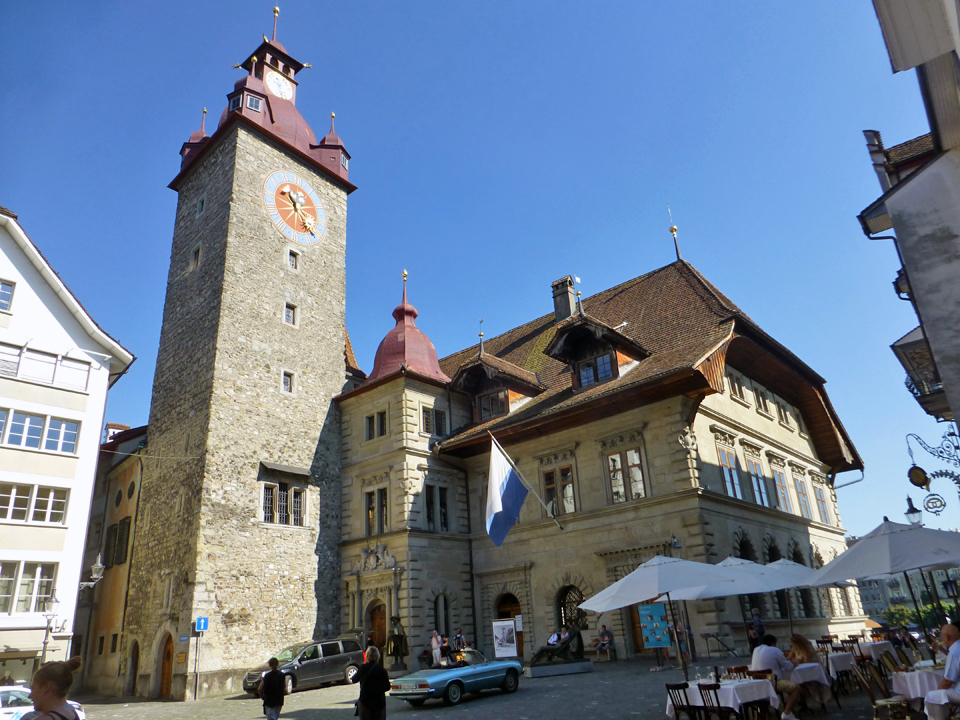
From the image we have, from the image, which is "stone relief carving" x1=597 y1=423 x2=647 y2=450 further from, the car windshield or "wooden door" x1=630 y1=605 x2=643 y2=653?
the car windshield

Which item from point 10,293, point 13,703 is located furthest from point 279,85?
point 13,703

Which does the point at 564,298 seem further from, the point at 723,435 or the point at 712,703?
the point at 712,703

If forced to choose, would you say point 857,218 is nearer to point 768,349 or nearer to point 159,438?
point 768,349

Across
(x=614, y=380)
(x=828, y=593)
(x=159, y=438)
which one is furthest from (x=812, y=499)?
(x=159, y=438)

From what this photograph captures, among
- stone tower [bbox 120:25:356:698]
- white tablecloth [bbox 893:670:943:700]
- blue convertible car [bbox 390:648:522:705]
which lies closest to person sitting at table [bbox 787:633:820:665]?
white tablecloth [bbox 893:670:943:700]

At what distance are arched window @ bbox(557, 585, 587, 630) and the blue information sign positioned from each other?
9.31 ft

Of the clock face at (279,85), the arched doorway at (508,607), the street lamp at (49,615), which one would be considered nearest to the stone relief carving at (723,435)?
the arched doorway at (508,607)

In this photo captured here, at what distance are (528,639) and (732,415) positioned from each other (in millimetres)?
10759

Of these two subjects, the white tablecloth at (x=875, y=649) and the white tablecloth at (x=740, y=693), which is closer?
the white tablecloth at (x=740, y=693)

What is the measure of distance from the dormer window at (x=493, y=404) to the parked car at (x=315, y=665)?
10.1 m

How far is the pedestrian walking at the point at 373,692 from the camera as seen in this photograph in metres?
9.84

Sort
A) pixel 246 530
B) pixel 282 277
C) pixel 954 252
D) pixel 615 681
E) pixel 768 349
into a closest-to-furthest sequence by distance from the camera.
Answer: pixel 954 252, pixel 615 681, pixel 246 530, pixel 768 349, pixel 282 277

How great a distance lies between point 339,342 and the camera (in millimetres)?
30359

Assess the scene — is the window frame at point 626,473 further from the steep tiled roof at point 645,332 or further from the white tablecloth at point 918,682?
the white tablecloth at point 918,682
